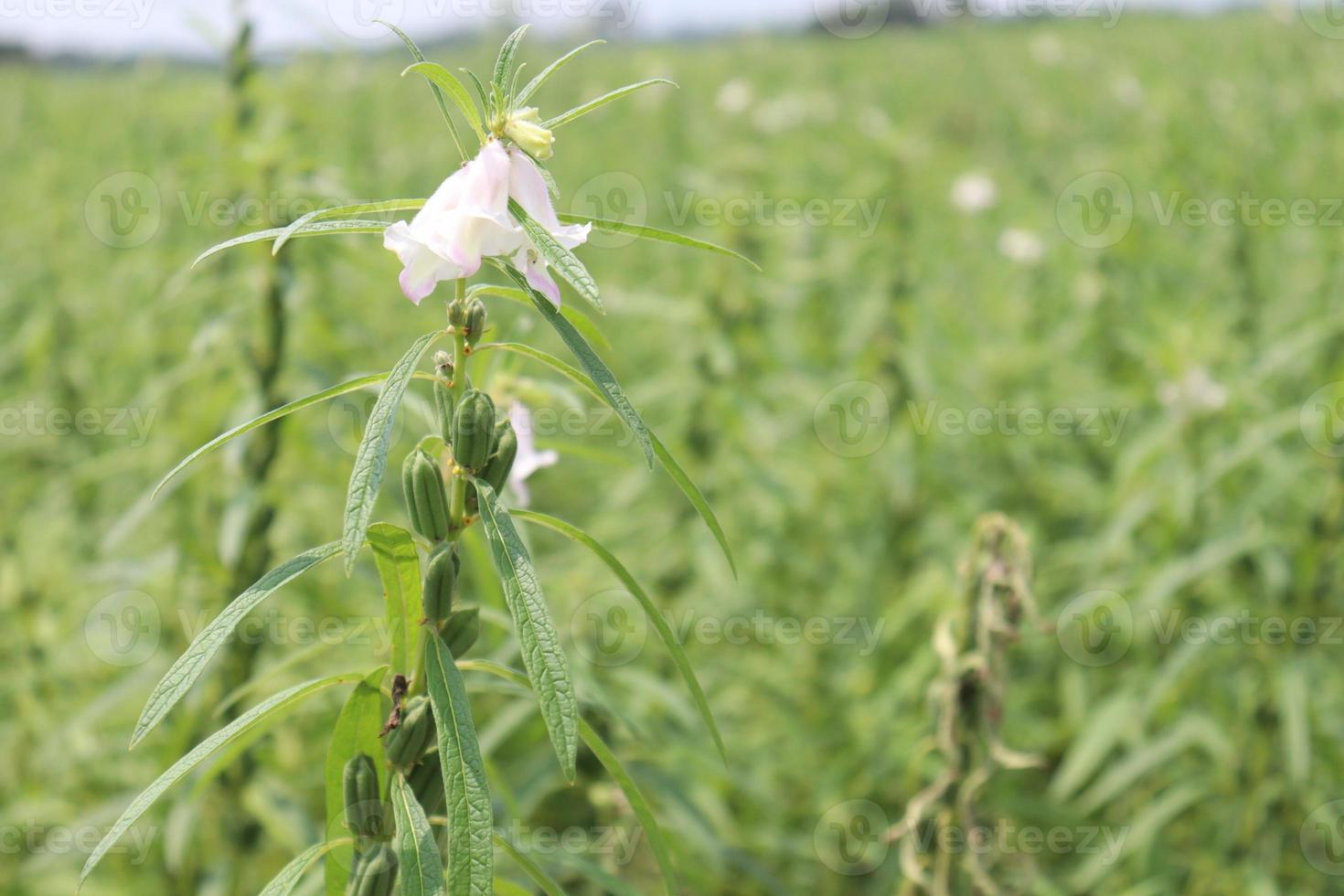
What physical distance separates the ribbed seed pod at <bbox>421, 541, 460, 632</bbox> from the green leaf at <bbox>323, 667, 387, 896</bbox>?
71 millimetres

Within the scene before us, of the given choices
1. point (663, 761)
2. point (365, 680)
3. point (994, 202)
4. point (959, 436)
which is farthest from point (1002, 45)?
point (365, 680)

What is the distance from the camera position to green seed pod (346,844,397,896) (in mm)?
925

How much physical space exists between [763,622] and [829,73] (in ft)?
32.6

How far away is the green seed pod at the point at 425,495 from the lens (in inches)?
37.0

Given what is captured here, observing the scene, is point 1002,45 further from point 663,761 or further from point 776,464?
point 663,761

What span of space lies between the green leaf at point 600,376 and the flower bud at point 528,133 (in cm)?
13

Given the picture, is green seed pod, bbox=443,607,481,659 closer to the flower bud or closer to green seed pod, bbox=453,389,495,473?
green seed pod, bbox=453,389,495,473

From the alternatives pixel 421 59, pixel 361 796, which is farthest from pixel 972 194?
pixel 361 796

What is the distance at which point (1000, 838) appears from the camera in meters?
2.38
